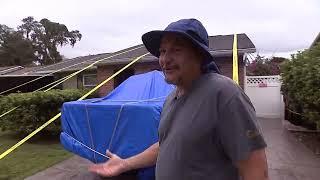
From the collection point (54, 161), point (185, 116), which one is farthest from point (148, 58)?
point (185, 116)

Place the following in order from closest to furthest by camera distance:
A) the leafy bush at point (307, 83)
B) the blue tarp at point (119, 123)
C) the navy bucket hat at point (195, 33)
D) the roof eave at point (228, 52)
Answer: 1. the navy bucket hat at point (195, 33)
2. the blue tarp at point (119, 123)
3. the leafy bush at point (307, 83)
4. the roof eave at point (228, 52)

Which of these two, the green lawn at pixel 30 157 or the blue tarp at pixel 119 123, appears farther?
the green lawn at pixel 30 157

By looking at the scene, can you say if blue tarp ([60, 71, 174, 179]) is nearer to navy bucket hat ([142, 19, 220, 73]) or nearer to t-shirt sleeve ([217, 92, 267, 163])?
navy bucket hat ([142, 19, 220, 73])

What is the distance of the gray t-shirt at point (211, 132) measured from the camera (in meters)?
1.44

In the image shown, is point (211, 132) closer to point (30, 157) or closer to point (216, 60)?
point (30, 157)

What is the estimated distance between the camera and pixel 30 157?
8.20 m

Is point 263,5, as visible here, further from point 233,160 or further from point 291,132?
point 233,160

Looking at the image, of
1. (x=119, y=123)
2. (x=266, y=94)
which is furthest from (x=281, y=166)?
(x=266, y=94)

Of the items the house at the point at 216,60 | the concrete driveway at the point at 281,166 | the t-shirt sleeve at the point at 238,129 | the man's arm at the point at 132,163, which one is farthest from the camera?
the house at the point at 216,60

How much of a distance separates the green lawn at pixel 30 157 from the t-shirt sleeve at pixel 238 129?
5.98 m

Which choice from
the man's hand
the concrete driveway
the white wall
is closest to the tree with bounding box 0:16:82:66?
the white wall

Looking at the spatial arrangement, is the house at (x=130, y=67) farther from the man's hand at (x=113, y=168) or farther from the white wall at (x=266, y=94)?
the man's hand at (x=113, y=168)

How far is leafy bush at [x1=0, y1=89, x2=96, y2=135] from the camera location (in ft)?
33.2

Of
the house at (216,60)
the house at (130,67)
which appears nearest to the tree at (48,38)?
the house at (130,67)
